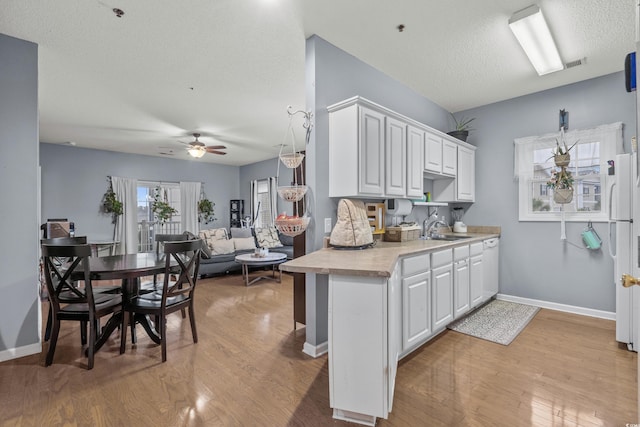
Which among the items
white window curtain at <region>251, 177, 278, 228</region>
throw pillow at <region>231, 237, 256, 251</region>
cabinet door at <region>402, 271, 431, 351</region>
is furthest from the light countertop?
white window curtain at <region>251, 177, 278, 228</region>

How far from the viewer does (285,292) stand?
4.61 m

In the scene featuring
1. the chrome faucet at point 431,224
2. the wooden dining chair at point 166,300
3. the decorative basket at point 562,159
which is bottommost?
the wooden dining chair at point 166,300

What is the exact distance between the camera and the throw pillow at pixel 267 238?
21.5ft

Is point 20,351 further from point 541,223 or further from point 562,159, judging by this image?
point 562,159

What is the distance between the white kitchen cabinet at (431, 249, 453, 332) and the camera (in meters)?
2.65

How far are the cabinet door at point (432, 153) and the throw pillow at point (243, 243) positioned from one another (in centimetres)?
416

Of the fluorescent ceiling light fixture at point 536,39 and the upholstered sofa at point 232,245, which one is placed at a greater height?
the fluorescent ceiling light fixture at point 536,39

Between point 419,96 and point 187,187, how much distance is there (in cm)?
624

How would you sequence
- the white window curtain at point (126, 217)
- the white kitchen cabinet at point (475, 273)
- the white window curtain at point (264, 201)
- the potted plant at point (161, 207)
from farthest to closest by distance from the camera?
1. the white window curtain at point (264, 201)
2. the potted plant at point (161, 207)
3. the white window curtain at point (126, 217)
4. the white kitchen cabinet at point (475, 273)

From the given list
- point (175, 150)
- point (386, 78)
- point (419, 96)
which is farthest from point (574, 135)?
point (175, 150)

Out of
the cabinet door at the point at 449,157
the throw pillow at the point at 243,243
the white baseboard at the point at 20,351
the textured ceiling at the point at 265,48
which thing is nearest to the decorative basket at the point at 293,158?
the textured ceiling at the point at 265,48

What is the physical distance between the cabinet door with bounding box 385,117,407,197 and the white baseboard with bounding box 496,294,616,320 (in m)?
2.32

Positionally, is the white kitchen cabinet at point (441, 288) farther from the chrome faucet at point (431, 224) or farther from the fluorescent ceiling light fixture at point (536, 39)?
the fluorescent ceiling light fixture at point (536, 39)

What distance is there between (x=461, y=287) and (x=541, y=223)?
5.34ft
